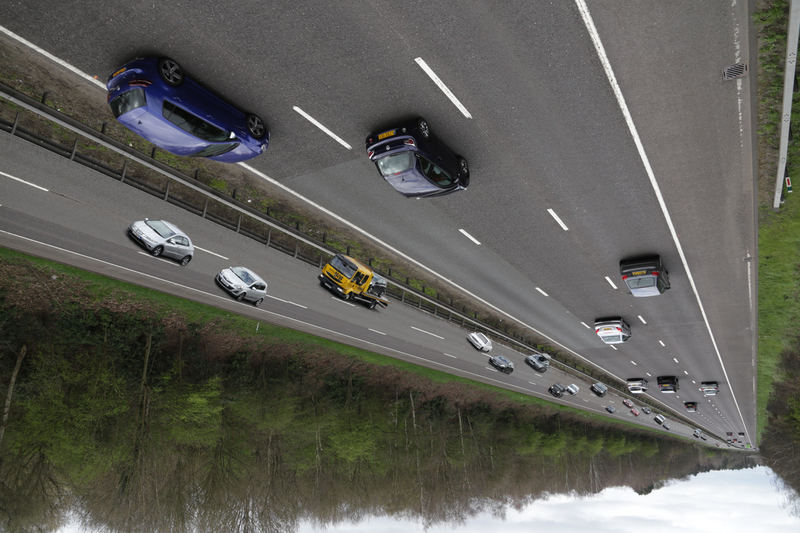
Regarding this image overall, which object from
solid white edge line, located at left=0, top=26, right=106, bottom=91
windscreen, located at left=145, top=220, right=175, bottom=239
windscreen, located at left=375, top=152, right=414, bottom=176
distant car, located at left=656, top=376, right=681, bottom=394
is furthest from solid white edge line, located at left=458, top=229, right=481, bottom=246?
distant car, located at left=656, top=376, right=681, bottom=394

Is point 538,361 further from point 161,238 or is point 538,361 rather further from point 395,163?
point 161,238

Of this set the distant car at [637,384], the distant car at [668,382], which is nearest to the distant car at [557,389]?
the distant car at [637,384]

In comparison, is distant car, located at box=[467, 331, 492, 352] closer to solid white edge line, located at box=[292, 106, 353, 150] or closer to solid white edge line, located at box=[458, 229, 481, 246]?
solid white edge line, located at box=[458, 229, 481, 246]

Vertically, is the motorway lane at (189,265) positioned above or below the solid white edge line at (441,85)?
below

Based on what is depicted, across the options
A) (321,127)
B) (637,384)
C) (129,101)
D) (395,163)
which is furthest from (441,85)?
(637,384)

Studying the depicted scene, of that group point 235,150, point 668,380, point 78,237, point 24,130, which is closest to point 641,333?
point 668,380

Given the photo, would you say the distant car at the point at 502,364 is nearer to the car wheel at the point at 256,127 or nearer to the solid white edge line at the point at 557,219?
the solid white edge line at the point at 557,219
